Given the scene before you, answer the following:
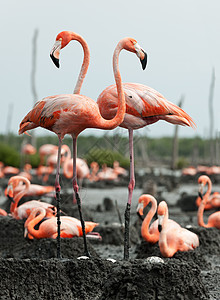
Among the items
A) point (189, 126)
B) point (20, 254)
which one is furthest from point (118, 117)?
point (20, 254)

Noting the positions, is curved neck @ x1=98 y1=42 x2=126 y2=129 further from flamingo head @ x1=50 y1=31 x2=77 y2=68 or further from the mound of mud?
the mound of mud

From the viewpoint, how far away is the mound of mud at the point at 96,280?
3941 millimetres

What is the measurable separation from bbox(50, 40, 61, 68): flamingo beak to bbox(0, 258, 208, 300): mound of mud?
183cm

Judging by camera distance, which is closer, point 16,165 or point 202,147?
point 16,165

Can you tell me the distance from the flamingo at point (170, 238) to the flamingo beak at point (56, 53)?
2007 millimetres

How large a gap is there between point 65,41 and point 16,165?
19.1 meters

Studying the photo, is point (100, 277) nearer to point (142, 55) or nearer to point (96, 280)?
point (96, 280)

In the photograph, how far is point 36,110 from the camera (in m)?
5.23

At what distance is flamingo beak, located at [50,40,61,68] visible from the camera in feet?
16.3

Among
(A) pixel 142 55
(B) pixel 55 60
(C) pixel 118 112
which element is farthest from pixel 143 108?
(B) pixel 55 60

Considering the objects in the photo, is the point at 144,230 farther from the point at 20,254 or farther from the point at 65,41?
the point at 65,41

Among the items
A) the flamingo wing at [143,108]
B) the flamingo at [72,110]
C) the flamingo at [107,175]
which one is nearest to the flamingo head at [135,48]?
the flamingo at [72,110]

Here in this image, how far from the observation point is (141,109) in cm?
538

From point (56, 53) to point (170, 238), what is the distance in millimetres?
2494
